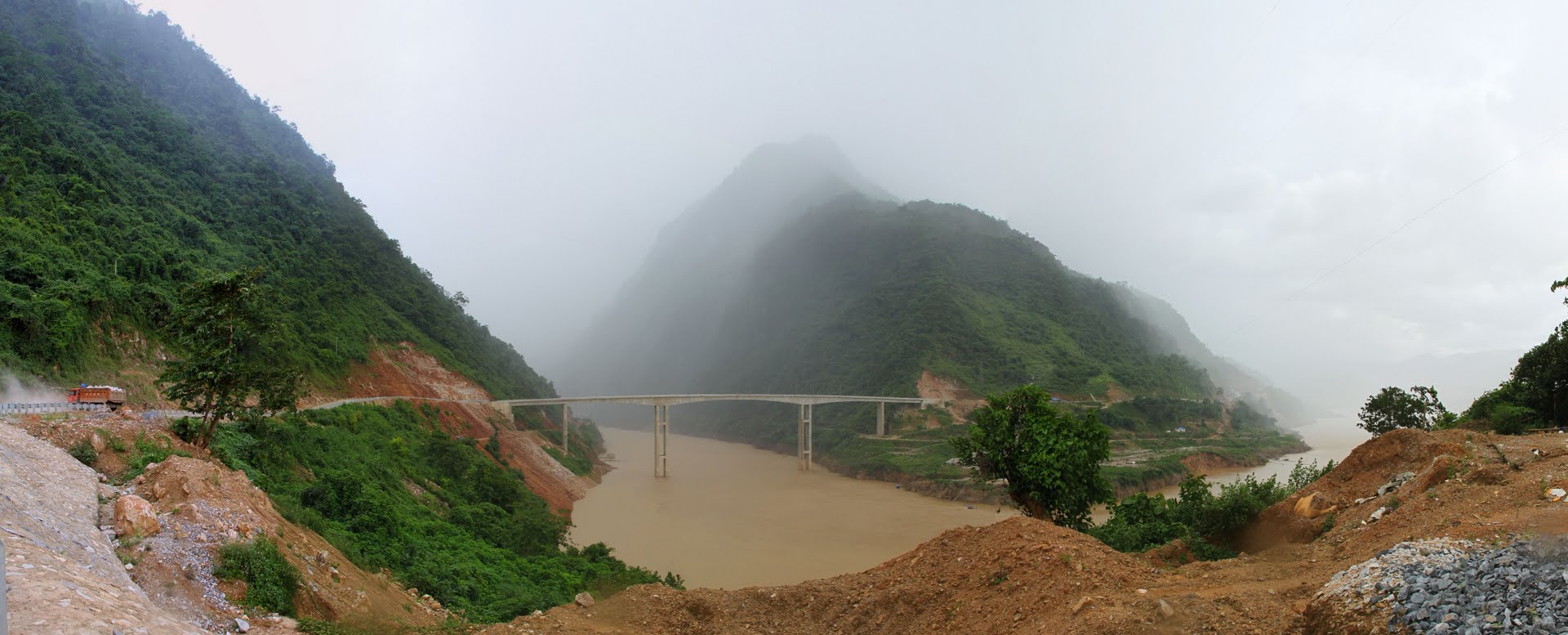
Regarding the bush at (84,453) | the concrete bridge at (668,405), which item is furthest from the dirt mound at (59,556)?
the concrete bridge at (668,405)

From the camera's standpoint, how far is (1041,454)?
23.8 m

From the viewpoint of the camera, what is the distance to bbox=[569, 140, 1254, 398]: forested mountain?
315 ft

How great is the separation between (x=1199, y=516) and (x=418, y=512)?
2607 centimetres

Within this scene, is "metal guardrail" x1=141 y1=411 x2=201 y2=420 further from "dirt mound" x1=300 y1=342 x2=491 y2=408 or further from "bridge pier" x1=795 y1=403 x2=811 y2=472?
"bridge pier" x1=795 y1=403 x2=811 y2=472

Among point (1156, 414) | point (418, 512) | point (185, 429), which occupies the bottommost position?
point (418, 512)

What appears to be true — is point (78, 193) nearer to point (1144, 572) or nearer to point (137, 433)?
point (137, 433)

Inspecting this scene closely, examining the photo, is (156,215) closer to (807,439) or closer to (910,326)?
(807,439)

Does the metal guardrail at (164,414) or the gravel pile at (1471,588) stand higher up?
the metal guardrail at (164,414)

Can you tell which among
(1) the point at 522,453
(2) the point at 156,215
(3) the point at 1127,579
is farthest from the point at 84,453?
(2) the point at 156,215

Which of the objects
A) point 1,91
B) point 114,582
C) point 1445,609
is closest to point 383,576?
point 114,582

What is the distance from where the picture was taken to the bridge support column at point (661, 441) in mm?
66000

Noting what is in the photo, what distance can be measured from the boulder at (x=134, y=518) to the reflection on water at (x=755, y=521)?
838 inches

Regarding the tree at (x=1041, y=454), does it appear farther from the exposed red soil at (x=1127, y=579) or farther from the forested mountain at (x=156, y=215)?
the forested mountain at (x=156, y=215)

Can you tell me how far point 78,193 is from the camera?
40.2 m
